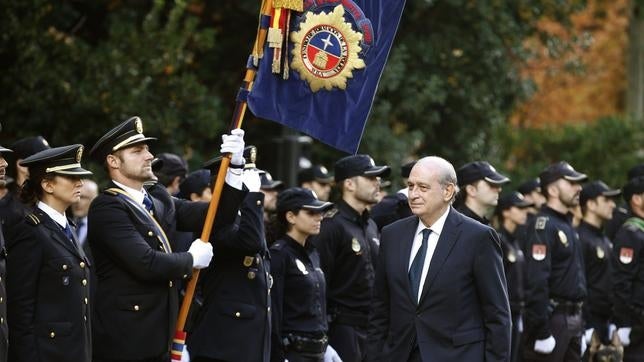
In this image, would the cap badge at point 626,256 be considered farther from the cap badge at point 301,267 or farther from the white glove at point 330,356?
the cap badge at point 301,267

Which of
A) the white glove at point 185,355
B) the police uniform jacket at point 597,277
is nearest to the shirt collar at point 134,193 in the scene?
the white glove at point 185,355

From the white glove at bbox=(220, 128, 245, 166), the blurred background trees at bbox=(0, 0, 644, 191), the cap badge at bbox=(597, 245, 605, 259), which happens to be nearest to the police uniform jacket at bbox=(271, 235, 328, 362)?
the white glove at bbox=(220, 128, 245, 166)

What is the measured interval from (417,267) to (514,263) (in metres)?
4.33

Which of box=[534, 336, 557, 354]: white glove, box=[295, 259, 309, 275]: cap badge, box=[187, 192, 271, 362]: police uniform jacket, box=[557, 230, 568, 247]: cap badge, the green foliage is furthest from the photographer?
the green foliage

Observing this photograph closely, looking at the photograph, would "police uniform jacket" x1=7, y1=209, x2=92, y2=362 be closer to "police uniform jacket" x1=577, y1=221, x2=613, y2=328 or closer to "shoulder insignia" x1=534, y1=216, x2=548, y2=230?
"shoulder insignia" x1=534, y1=216, x2=548, y2=230

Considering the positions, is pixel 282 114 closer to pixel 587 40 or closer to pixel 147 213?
pixel 147 213

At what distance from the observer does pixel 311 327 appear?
992 centimetres

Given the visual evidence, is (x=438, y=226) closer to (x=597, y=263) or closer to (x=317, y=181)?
(x=317, y=181)

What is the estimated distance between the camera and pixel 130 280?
8.08 meters

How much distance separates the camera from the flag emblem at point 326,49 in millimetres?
8695

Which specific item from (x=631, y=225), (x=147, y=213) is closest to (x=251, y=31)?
(x=631, y=225)

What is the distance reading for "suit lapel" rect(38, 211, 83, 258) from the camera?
782 cm

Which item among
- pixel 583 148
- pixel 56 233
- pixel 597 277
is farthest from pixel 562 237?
pixel 583 148

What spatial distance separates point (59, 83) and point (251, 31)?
4.32m
